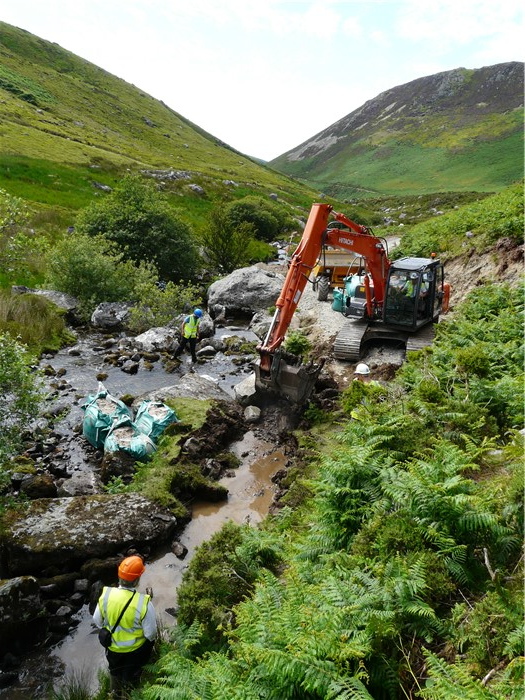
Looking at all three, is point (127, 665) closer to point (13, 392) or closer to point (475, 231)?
point (13, 392)

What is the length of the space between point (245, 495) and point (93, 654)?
4.86 metres

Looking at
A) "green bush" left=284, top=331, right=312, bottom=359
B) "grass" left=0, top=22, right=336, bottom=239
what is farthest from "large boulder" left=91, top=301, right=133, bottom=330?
"grass" left=0, top=22, right=336, bottom=239

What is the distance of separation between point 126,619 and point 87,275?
21.1 meters

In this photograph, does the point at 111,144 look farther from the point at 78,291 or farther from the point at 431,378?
the point at 431,378

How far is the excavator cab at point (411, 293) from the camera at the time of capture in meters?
15.7

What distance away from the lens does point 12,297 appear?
70.8ft

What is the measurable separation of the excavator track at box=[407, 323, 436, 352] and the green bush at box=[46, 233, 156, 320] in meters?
14.3

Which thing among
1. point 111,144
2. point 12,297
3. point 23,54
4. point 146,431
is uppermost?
point 23,54

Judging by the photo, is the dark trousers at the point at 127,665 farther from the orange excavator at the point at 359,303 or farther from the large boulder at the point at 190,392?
the large boulder at the point at 190,392

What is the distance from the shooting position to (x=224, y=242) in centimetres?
3406

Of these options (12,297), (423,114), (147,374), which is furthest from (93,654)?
(423,114)

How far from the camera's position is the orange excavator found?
13.2 m

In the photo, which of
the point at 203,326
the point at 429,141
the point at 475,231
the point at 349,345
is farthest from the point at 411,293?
the point at 429,141

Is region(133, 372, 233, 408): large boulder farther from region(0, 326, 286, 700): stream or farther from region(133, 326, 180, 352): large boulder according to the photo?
region(133, 326, 180, 352): large boulder
